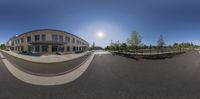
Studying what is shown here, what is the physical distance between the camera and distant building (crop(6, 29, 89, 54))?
4.84 meters

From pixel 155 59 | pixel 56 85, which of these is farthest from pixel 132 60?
pixel 56 85

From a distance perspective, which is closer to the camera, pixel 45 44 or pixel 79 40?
pixel 45 44

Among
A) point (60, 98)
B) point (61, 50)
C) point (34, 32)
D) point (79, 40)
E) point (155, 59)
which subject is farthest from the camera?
point (155, 59)

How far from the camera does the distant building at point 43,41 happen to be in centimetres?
484

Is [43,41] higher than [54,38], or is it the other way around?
[54,38]

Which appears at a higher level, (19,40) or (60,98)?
(19,40)

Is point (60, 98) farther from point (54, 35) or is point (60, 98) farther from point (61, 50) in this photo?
point (54, 35)

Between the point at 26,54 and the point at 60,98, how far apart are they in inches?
94.9

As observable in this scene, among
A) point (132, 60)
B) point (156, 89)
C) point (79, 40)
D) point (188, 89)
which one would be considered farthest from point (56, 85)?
point (132, 60)

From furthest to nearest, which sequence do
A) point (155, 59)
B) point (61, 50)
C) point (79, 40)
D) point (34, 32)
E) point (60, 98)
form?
point (155, 59) → point (79, 40) → point (61, 50) → point (34, 32) → point (60, 98)

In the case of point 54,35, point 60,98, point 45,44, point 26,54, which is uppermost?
point 54,35

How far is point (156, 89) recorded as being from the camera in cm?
511

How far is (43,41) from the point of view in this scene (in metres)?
4.89

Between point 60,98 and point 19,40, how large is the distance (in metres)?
2.61
